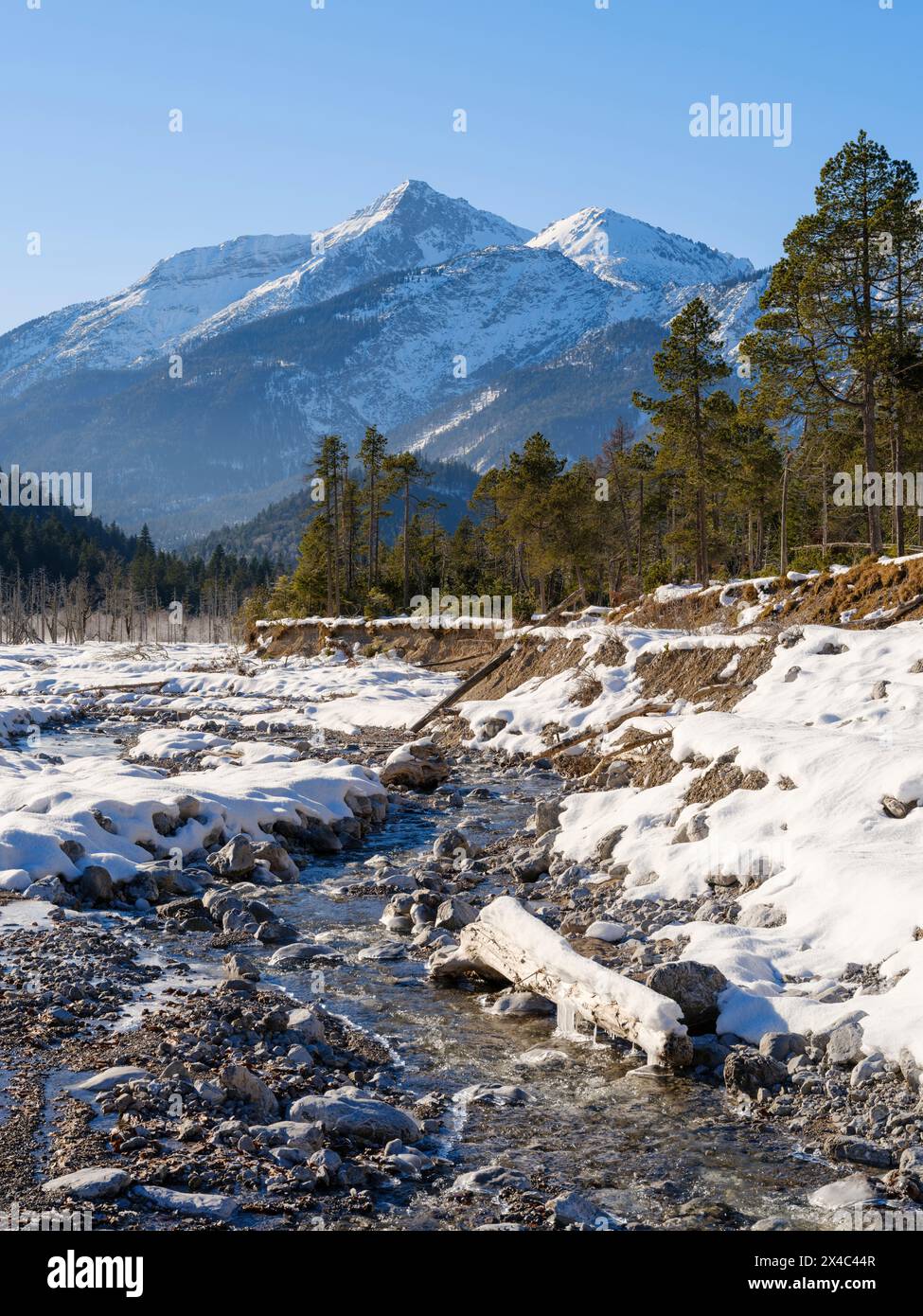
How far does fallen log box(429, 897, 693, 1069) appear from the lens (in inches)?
318

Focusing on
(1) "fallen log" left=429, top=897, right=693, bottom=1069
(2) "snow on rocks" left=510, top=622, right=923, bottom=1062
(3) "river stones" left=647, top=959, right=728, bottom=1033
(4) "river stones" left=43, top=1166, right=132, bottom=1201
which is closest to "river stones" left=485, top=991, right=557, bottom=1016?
(1) "fallen log" left=429, top=897, right=693, bottom=1069

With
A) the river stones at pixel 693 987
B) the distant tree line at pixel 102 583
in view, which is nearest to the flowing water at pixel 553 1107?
the river stones at pixel 693 987

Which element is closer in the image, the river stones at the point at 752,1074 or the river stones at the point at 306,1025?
the river stones at the point at 752,1074

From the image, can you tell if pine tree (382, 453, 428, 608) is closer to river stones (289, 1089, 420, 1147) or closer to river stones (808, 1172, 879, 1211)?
river stones (289, 1089, 420, 1147)

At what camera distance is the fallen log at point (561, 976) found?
8.09m

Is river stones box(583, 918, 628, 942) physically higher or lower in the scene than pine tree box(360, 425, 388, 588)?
lower

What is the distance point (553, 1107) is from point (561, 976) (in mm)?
1833

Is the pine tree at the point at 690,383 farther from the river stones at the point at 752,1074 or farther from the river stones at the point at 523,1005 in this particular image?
the river stones at the point at 752,1074

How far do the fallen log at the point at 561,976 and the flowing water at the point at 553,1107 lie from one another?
0.18 m

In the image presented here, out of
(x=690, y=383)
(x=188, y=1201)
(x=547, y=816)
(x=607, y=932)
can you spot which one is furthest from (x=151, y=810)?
(x=690, y=383)

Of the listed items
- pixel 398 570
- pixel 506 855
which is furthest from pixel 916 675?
pixel 398 570

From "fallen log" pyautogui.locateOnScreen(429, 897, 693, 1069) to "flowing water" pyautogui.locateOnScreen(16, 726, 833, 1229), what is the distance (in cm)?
18

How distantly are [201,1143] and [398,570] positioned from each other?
63800 mm
